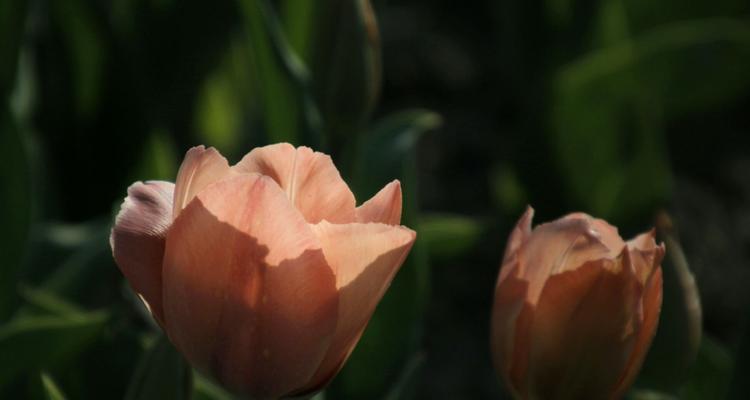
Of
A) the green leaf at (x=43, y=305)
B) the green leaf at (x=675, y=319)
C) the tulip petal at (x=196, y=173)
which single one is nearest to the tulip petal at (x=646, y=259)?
the green leaf at (x=675, y=319)

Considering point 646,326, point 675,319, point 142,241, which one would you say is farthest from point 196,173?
point 675,319

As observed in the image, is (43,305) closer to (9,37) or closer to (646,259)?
(9,37)

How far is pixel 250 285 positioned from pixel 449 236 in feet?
2.72

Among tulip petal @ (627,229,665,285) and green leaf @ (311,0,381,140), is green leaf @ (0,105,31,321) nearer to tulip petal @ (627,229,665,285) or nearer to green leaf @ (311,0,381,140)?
green leaf @ (311,0,381,140)

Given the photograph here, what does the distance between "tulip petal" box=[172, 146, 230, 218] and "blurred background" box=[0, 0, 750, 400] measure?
16cm

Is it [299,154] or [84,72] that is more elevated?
[299,154]

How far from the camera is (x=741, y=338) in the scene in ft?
3.31

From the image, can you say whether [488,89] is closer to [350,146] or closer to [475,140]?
[475,140]

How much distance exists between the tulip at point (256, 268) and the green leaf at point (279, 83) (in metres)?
0.43

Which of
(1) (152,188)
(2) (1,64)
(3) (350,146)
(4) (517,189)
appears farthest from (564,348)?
(4) (517,189)

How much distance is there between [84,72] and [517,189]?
0.57 m

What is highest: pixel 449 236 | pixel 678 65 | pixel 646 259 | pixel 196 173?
pixel 196 173

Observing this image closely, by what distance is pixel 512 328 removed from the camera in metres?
0.81

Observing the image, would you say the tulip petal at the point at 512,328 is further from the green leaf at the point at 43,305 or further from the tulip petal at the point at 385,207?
the green leaf at the point at 43,305
